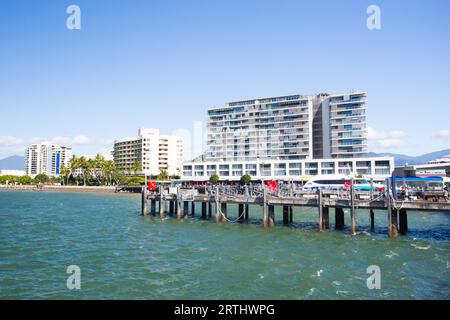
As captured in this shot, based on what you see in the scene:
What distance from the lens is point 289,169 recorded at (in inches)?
5399

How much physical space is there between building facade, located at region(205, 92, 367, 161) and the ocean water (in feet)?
307

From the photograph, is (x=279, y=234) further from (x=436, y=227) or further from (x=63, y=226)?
(x=63, y=226)

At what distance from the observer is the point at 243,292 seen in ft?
68.9

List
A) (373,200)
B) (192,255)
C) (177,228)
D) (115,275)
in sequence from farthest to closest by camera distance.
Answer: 1. (177,228)
2. (373,200)
3. (192,255)
4. (115,275)

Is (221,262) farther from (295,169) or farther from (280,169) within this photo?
(280,169)

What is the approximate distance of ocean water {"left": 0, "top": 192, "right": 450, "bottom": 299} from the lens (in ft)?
70.3

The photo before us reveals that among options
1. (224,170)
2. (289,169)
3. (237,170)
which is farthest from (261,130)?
(289,169)

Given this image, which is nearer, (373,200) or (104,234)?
(373,200)

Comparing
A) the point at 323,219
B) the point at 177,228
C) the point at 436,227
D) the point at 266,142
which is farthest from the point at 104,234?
the point at 266,142

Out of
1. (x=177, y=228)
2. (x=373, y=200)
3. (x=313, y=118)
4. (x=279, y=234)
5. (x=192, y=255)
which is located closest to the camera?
(x=192, y=255)

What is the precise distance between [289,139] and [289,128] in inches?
175

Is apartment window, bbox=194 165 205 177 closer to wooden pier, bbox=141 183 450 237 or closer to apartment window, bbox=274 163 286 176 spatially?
apartment window, bbox=274 163 286 176

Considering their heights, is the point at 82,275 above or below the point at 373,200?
below

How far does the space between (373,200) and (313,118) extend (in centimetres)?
11946
